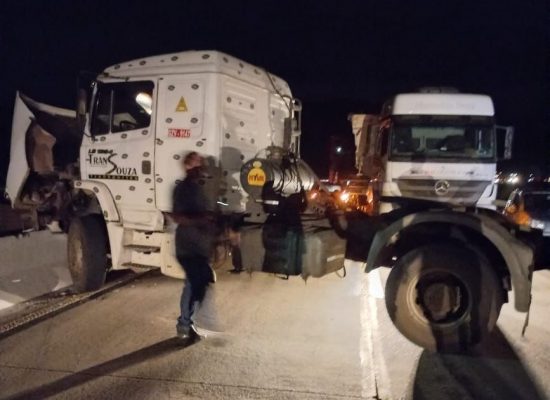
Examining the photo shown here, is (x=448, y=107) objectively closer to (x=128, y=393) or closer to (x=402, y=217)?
(x=402, y=217)

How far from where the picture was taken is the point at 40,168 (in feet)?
27.5

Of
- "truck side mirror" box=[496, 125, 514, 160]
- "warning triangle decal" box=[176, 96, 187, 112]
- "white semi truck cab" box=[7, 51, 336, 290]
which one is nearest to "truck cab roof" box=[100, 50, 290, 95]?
"white semi truck cab" box=[7, 51, 336, 290]

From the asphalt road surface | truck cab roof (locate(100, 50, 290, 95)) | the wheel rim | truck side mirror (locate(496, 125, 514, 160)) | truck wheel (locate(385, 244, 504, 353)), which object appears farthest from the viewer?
truck side mirror (locate(496, 125, 514, 160))

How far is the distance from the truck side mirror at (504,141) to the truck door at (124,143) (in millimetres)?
5003

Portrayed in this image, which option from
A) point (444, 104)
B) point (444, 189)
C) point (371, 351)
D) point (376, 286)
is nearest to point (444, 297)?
point (371, 351)

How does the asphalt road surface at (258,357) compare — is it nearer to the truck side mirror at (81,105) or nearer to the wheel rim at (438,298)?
the wheel rim at (438,298)

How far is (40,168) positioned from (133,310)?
3.19m

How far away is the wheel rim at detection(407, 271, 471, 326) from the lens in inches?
217

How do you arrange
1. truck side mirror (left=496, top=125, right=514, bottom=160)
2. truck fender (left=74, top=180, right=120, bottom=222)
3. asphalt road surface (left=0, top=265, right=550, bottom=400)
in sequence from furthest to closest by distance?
truck side mirror (left=496, top=125, right=514, bottom=160)
truck fender (left=74, top=180, right=120, bottom=222)
asphalt road surface (left=0, top=265, right=550, bottom=400)

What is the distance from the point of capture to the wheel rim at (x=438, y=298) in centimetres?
552

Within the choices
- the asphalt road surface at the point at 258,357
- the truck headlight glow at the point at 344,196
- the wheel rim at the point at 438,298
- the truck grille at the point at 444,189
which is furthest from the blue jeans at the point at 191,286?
the truck headlight glow at the point at 344,196

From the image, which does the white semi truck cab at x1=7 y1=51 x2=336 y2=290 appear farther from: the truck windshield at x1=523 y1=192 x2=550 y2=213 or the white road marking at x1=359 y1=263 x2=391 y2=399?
the truck windshield at x1=523 y1=192 x2=550 y2=213

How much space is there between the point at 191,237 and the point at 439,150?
4025 millimetres

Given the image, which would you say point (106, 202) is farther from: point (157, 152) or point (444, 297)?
point (444, 297)
